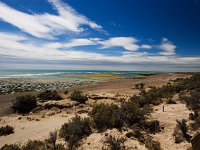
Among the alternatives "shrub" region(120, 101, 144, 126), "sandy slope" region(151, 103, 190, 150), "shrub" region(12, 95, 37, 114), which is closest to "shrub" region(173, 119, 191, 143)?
"sandy slope" region(151, 103, 190, 150)

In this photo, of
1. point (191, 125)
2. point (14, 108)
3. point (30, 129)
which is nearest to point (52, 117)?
point (30, 129)

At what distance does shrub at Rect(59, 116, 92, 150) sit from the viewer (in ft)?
41.3

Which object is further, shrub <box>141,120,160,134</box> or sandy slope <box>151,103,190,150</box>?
→ shrub <box>141,120,160,134</box>

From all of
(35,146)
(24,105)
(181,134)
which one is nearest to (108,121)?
(181,134)

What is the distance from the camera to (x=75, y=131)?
13602 mm

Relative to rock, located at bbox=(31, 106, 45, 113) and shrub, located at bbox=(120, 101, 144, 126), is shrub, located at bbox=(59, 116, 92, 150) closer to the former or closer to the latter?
shrub, located at bbox=(120, 101, 144, 126)

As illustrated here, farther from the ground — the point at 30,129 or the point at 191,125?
the point at 191,125

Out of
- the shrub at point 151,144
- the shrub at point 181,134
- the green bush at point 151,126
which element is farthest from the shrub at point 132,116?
the shrub at point 151,144

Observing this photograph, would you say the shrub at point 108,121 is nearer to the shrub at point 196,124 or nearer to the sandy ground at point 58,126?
the sandy ground at point 58,126

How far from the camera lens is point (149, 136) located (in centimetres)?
1278

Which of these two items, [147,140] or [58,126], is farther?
[58,126]

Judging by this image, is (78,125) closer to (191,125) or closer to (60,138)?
(60,138)

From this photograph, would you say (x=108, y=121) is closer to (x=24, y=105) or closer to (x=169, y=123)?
(x=169, y=123)

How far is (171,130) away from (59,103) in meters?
13.9
